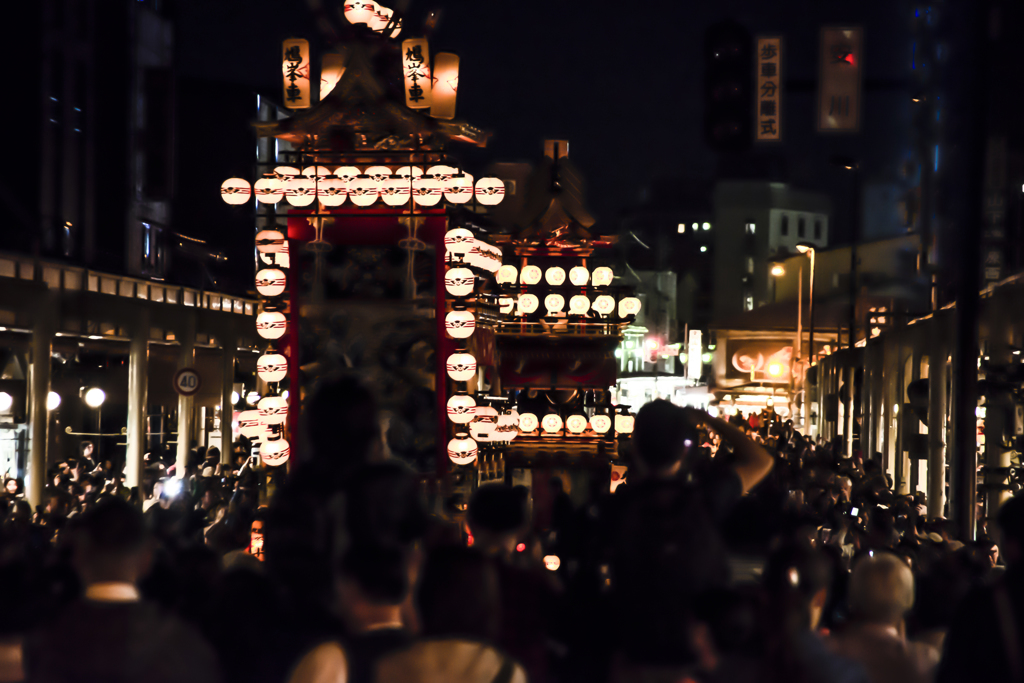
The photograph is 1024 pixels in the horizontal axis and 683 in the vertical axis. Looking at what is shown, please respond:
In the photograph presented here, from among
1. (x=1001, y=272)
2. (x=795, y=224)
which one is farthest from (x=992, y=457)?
(x=795, y=224)

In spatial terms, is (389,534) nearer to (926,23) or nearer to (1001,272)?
(1001,272)

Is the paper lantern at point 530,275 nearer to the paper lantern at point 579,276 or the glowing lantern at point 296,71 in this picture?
the paper lantern at point 579,276

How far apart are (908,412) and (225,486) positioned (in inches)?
551

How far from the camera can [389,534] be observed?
3939 mm

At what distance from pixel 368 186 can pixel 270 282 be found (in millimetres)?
2284

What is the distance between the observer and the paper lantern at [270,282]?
16047 millimetres

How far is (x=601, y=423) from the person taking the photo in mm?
21219

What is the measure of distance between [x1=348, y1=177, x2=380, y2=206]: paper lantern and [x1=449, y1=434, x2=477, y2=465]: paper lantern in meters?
4.06

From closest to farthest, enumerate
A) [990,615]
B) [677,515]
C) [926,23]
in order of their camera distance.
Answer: [990,615]
[677,515]
[926,23]

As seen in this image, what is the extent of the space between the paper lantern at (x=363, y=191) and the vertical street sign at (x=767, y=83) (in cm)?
600

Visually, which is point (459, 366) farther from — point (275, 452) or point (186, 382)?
point (186, 382)

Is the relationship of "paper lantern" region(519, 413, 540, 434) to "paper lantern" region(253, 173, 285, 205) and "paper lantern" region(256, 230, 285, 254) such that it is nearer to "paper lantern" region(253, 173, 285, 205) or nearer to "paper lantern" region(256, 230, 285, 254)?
"paper lantern" region(256, 230, 285, 254)

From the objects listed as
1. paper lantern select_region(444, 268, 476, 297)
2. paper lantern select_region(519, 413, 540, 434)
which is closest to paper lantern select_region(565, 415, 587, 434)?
paper lantern select_region(519, 413, 540, 434)

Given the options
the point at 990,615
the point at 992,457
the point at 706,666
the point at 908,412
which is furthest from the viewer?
the point at 908,412
